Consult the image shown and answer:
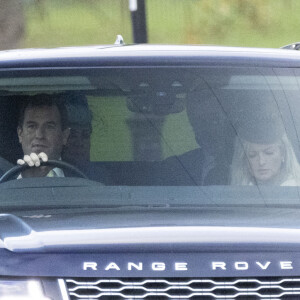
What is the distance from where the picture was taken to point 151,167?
14.5 feet

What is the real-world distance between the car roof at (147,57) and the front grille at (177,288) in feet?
5.11

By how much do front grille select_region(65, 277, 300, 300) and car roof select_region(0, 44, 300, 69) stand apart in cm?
156

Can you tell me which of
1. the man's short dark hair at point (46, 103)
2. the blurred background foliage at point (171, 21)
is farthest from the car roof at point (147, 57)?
the blurred background foliage at point (171, 21)

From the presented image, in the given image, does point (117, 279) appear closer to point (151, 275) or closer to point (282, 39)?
point (151, 275)

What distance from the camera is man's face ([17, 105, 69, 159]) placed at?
470 cm

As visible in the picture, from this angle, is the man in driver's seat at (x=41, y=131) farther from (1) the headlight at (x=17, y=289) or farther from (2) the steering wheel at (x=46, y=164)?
(1) the headlight at (x=17, y=289)

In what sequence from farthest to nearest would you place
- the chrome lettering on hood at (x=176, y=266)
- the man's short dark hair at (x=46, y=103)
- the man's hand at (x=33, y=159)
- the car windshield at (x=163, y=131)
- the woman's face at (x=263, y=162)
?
1. the man's short dark hair at (x=46, y=103)
2. the man's hand at (x=33, y=159)
3. the woman's face at (x=263, y=162)
4. the car windshield at (x=163, y=131)
5. the chrome lettering on hood at (x=176, y=266)

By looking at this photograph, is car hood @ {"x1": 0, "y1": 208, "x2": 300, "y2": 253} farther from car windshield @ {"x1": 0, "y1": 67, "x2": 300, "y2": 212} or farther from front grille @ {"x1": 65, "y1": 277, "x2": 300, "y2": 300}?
car windshield @ {"x1": 0, "y1": 67, "x2": 300, "y2": 212}

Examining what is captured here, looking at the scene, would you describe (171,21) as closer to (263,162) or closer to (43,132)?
(43,132)

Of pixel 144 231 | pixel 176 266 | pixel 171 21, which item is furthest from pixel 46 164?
pixel 171 21

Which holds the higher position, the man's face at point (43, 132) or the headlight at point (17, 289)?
the man's face at point (43, 132)

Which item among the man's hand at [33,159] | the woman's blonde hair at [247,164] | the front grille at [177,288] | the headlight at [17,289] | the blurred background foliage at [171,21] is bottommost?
the front grille at [177,288]

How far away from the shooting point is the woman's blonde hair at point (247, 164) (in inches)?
173

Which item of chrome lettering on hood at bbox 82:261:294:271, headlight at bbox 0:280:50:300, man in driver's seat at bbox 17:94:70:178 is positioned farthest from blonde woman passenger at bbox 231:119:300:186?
headlight at bbox 0:280:50:300
